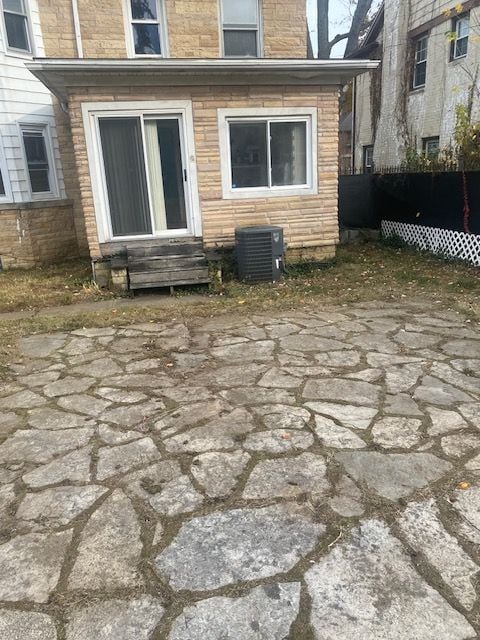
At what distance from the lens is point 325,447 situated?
313 centimetres

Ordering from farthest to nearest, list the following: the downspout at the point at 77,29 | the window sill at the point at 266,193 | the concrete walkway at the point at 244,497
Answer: the downspout at the point at 77,29 → the window sill at the point at 266,193 → the concrete walkway at the point at 244,497

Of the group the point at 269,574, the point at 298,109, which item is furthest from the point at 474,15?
the point at 269,574

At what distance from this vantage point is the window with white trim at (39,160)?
34.5ft

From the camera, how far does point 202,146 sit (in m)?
7.89

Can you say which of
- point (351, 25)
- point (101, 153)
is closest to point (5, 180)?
point (101, 153)

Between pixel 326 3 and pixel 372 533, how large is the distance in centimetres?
2463

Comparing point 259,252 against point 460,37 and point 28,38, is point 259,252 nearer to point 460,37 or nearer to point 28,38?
point 28,38

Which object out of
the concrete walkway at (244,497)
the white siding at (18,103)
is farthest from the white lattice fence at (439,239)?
the white siding at (18,103)

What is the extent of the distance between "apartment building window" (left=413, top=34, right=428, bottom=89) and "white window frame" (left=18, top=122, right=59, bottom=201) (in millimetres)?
10681

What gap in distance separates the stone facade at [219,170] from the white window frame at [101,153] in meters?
0.07

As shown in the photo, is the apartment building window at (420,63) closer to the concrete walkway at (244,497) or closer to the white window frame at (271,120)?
the white window frame at (271,120)

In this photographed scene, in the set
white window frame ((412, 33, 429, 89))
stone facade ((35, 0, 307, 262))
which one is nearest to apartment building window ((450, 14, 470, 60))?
white window frame ((412, 33, 429, 89))

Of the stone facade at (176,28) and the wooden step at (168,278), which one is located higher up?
the stone facade at (176,28)

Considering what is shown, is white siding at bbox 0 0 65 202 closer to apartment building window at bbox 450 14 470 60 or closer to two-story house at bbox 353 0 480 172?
two-story house at bbox 353 0 480 172
